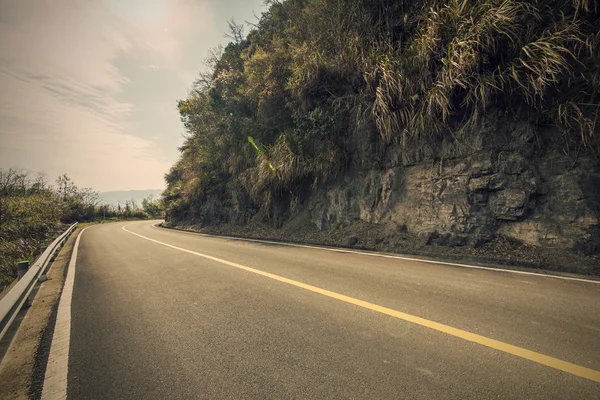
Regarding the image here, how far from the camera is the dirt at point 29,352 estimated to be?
1.83m

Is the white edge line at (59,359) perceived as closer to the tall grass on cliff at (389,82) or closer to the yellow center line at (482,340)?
the yellow center line at (482,340)

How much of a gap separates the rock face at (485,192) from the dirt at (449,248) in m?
0.17

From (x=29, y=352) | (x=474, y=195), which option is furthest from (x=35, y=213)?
(x=474, y=195)

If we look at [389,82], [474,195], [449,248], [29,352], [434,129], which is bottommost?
[29,352]

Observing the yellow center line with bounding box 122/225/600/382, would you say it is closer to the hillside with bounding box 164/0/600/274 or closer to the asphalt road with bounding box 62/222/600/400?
the asphalt road with bounding box 62/222/600/400

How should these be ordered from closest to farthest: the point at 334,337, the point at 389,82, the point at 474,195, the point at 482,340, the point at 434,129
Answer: the point at 482,340 < the point at 334,337 < the point at 474,195 < the point at 434,129 < the point at 389,82

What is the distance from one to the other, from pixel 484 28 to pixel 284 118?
7394 millimetres

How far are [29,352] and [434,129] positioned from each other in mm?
8342

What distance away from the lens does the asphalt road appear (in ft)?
5.50

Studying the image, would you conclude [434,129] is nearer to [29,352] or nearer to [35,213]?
[29,352]

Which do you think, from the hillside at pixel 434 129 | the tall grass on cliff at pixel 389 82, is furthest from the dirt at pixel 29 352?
the tall grass on cliff at pixel 389 82

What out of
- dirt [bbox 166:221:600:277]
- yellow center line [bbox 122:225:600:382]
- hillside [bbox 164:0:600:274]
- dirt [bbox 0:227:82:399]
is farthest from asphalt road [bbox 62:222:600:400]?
hillside [bbox 164:0:600:274]

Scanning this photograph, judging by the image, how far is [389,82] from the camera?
6.88m

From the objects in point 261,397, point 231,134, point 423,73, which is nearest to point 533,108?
point 423,73
